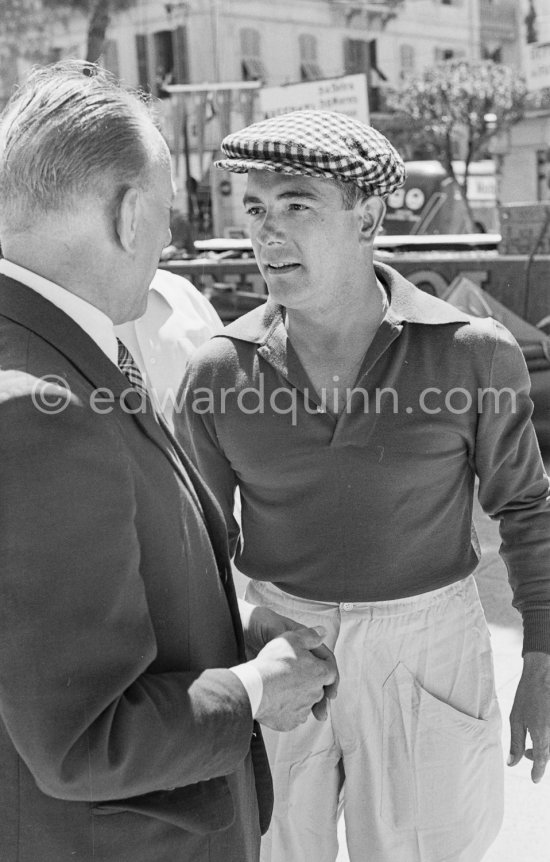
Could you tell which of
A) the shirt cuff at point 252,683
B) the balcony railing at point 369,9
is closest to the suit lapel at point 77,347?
the shirt cuff at point 252,683

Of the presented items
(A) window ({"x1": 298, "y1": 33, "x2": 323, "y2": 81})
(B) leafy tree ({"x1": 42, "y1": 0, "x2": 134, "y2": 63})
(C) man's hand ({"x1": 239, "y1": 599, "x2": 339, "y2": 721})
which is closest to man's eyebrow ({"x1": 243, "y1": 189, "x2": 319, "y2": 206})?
(C) man's hand ({"x1": 239, "y1": 599, "x2": 339, "y2": 721})

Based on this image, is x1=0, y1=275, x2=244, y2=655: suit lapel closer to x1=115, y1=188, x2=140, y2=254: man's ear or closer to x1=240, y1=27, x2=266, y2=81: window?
x1=115, y1=188, x2=140, y2=254: man's ear

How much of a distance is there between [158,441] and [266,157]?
2.44 ft

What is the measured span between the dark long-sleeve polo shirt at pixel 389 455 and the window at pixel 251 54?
113 ft

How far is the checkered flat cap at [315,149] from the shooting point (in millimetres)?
1746

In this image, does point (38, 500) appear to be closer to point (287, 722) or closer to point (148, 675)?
point (148, 675)

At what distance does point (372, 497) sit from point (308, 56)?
37051 millimetres

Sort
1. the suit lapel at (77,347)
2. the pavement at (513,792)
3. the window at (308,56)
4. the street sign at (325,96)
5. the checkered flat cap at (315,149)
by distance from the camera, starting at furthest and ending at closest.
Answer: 1. the window at (308,56)
2. the street sign at (325,96)
3. the pavement at (513,792)
4. the checkered flat cap at (315,149)
5. the suit lapel at (77,347)

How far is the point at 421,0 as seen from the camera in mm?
38781

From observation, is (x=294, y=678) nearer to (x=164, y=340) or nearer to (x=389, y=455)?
(x=389, y=455)

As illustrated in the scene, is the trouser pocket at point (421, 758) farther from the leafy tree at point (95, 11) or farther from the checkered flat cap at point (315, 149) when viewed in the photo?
the leafy tree at point (95, 11)

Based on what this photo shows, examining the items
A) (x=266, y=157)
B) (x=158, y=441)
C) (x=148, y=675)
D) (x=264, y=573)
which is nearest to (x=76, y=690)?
(x=148, y=675)

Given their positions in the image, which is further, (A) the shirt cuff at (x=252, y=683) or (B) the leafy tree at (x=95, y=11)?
(B) the leafy tree at (x=95, y=11)

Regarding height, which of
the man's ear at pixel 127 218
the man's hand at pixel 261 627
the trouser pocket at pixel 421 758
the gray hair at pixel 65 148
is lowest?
the trouser pocket at pixel 421 758
